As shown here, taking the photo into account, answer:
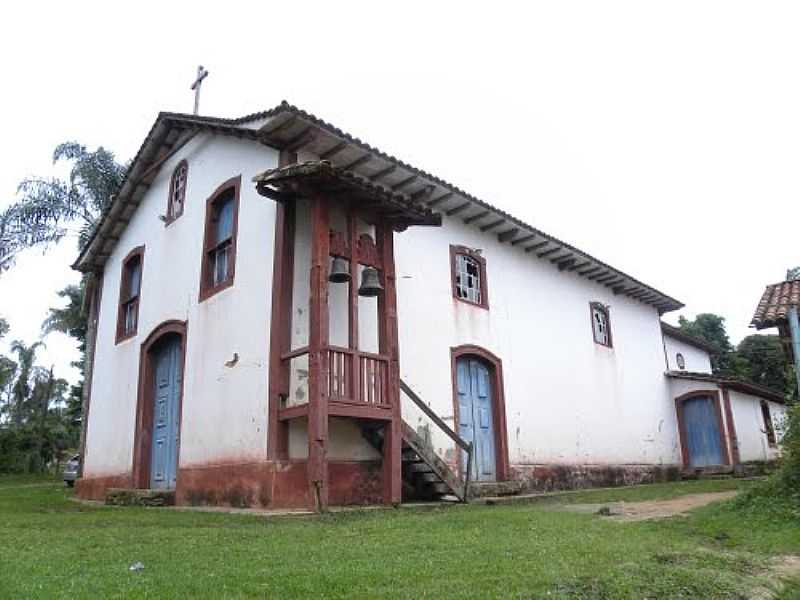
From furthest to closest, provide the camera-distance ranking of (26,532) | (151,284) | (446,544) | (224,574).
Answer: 1. (151,284)
2. (26,532)
3. (446,544)
4. (224,574)

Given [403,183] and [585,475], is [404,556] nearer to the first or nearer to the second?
[403,183]

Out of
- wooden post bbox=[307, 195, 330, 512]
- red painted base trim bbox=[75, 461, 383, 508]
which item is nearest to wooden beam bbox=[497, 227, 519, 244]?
wooden post bbox=[307, 195, 330, 512]

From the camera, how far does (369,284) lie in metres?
9.00

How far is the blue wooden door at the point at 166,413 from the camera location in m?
11.6

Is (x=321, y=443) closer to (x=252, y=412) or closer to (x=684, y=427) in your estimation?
(x=252, y=412)

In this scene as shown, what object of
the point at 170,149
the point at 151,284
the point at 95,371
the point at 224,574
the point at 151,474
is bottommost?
the point at 224,574

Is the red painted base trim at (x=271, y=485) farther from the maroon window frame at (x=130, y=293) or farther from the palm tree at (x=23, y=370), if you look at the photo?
the palm tree at (x=23, y=370)

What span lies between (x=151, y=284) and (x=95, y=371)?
336cm

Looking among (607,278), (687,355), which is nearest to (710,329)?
(687,355)

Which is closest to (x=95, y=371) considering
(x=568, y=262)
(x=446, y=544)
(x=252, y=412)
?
(x=252, y=412)

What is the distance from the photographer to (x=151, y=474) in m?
12.1

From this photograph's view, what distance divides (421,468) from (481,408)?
2986mm

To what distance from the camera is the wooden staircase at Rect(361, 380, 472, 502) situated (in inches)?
373

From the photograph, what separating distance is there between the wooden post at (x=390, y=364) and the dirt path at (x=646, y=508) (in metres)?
2.17
